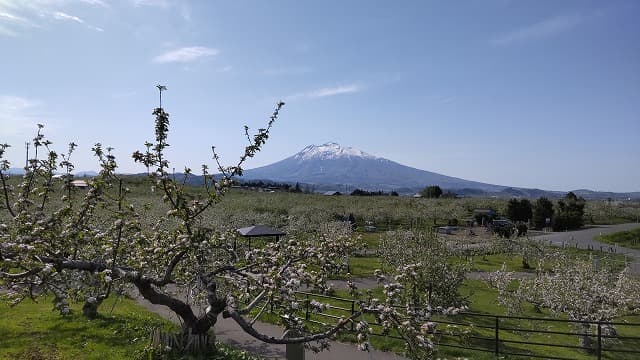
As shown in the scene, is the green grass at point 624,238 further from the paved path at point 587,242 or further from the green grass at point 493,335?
the green grass at point 493,335

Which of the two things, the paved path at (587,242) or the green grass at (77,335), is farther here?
the paved path at (587,242)

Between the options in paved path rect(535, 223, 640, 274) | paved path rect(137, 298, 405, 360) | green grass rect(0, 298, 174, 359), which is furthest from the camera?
paved path rect(535, 223, 640, 274)

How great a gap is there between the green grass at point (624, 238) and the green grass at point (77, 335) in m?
64.6

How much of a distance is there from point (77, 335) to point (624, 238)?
2847 inches

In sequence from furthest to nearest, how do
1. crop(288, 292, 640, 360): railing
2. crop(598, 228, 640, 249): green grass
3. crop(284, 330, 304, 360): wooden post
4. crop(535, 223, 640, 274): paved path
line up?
1. crop(598, 228, 640, 249): green grass
2. crop(535, 223, 640, 274): paved path
3. crop(288, 292, 640, 360): railing
4. crop(284, 330, 304, 360): wooden post

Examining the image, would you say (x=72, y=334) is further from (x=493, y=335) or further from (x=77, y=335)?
(x=493, y=335)

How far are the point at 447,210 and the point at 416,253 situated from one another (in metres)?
65.8

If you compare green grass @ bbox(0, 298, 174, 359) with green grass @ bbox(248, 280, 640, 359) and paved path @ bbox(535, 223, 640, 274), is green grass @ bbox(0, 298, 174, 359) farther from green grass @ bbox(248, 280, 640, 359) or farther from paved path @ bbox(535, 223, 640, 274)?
paved path @ bbox(535, 223, 640, 274)

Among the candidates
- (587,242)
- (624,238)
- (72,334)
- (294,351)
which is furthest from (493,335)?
(624,238)

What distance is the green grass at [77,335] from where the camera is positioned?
13.0 m

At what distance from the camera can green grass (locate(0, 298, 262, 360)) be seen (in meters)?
13.0

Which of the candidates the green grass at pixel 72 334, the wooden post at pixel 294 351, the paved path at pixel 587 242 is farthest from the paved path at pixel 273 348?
the paved path at pixel 587 242

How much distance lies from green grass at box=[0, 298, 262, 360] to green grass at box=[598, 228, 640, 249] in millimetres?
64616

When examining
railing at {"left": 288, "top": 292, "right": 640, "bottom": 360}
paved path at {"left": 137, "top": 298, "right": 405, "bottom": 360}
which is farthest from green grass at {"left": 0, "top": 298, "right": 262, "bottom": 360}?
railing at {"left": 288, "top": 292, "right": 640, "bottom": 360}
